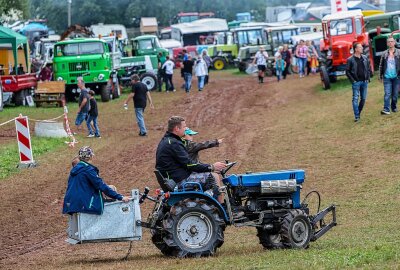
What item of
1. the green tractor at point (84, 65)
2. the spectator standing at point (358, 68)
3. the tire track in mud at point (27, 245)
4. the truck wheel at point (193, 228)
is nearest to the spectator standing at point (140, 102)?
the spectator standing at point (358, 68)

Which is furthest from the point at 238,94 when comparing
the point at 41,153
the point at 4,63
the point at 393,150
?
the point at 393,150

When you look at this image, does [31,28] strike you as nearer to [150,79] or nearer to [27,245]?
[150,79]

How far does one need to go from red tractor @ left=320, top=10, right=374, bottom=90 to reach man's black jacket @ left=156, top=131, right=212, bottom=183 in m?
23.8

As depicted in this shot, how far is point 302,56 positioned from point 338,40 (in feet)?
27.8

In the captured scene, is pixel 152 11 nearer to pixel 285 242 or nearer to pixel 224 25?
pixel 224 25

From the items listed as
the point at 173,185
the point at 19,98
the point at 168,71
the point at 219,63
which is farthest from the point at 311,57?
the point at 173,185

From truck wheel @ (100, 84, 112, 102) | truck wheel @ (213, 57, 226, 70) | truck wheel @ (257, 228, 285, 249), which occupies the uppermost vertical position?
truck wheel @ (257, 228, 285, 249)

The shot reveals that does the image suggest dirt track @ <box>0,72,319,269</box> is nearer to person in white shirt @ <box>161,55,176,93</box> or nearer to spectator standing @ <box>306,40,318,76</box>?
person in white shirt @ <box>161,55,176,93</box>

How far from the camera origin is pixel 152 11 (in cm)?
7831

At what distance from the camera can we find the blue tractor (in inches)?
417

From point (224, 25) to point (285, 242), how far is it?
214 feet

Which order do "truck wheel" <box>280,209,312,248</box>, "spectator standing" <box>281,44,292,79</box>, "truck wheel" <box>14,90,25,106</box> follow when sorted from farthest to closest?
"spectator standing" <box>281,44,292,79</box>
"truck wheel" <box>14,90,25,106</box>
"truck wheel" <box>280,209,312,248</box>

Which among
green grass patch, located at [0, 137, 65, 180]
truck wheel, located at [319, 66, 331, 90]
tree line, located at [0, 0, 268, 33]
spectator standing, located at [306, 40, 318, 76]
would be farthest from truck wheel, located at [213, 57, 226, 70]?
green grass patch, located at [0, 137, 65, 180]

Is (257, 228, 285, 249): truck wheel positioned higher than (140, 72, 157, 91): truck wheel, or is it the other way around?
(257, 228, 285, 249): truck wheel
